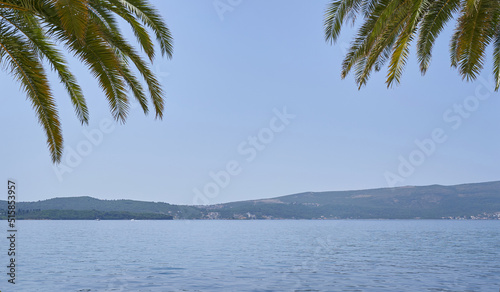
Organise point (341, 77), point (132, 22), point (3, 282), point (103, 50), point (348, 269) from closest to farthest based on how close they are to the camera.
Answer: point (103, 50) → point (132, 22) → point (341, 77) → point (3, 282) → point (348, 269)

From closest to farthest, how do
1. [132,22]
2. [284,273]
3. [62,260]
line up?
[132,22] < [284,273] < [62,260]

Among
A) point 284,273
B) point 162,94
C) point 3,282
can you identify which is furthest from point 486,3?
point 3,282

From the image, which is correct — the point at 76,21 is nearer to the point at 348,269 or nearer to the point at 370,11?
the point at 370,11

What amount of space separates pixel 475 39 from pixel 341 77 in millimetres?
3437

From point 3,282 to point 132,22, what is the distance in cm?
1999

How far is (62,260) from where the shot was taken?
36875 millimetres

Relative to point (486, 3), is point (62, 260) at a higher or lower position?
lower

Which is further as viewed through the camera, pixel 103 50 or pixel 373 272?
pixel 373 272

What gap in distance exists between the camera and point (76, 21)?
7.86 meters

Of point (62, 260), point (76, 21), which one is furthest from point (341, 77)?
point (62, 260)

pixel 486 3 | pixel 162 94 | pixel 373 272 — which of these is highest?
pixel 486 3

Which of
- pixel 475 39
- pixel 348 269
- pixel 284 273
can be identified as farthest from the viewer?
pixel 348 269

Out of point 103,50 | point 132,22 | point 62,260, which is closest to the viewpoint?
point 103,50

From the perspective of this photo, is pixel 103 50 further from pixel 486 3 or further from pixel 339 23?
pixel 486 3
